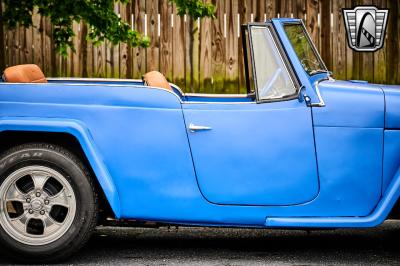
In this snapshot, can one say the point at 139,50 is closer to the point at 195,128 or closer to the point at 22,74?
the point at 22,74

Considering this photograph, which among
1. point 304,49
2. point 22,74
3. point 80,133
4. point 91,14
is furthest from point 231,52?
point 80,133

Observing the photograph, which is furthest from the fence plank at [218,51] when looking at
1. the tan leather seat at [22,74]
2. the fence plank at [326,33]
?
the tan leather seat at [22,74]

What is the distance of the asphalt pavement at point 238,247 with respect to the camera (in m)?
5.76

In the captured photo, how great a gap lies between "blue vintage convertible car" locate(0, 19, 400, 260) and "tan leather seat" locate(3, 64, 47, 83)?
26 centimetres

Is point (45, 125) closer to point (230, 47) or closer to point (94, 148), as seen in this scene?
point (94, 148)

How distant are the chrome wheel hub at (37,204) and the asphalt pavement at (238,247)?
241mm

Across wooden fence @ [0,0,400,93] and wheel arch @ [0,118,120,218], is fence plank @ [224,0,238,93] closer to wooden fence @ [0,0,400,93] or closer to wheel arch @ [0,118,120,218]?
wooden fence @ [0,0,400,93]

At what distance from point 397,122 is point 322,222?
2.40 ft

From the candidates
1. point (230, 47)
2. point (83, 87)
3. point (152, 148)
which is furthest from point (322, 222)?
point (230, 47)

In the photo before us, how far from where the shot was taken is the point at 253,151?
5566 mm

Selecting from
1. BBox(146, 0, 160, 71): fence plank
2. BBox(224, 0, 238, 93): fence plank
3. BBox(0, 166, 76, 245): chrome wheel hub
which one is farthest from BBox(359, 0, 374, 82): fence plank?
BBox(0, 166, 76, 245): chrome wheel hub

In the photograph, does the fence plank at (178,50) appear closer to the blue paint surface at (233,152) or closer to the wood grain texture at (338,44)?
the wood grain texture at (338,44)

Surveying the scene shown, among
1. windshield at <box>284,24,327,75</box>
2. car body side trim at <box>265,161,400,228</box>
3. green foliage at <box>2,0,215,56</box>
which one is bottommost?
car body side trim at <box>265,161,400,228</box>

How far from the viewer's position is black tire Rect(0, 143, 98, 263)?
5.56 metres
